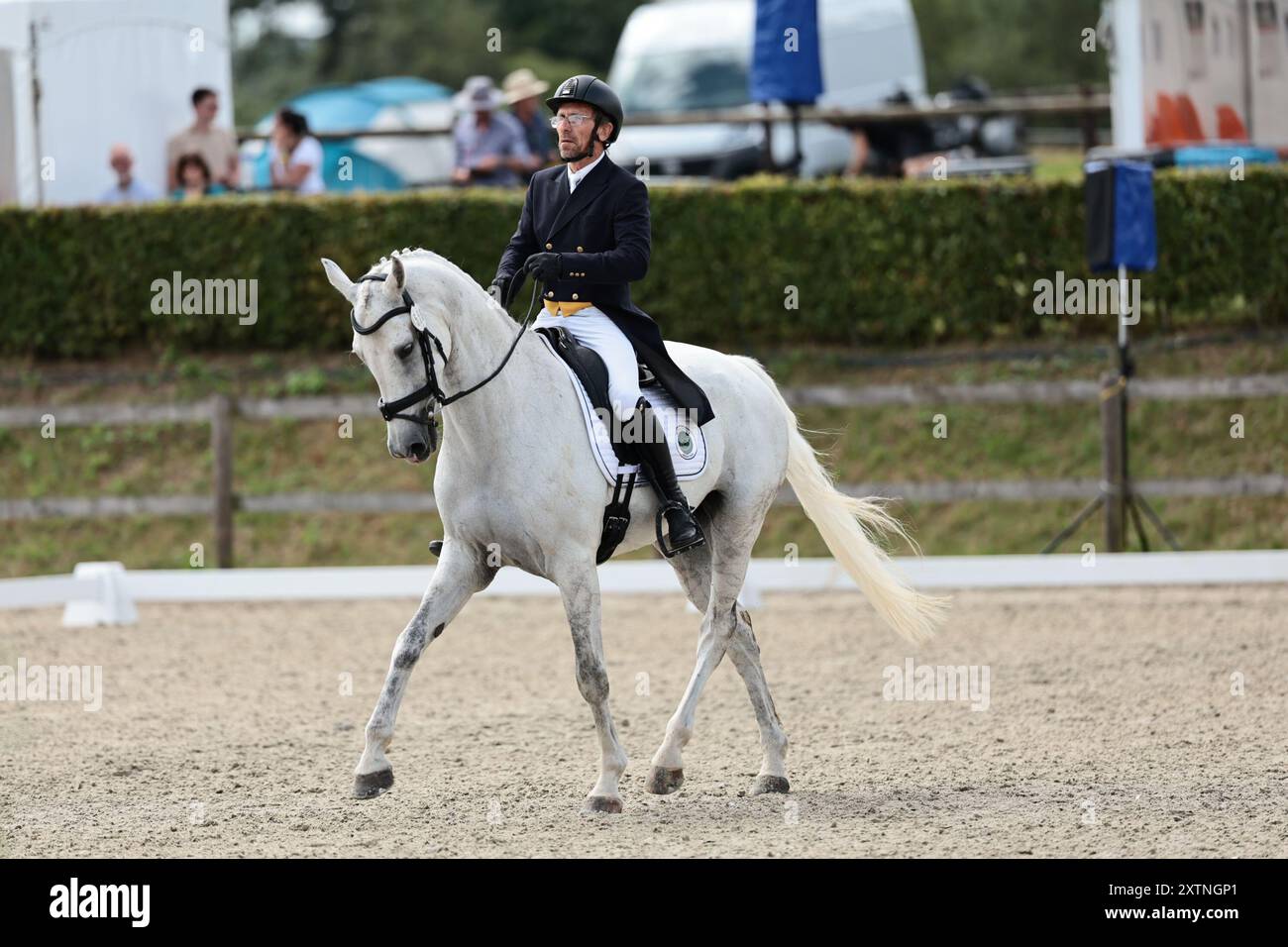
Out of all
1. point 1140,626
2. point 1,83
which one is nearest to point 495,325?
point 1140,626

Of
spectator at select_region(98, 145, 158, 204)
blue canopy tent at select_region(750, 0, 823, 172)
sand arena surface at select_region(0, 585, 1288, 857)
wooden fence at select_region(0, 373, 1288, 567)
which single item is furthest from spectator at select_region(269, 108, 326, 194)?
sand arena surface at select_region(0, 585, 1288, 857)

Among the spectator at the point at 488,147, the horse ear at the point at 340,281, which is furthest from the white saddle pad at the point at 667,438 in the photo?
the spectator at the point at 488,147

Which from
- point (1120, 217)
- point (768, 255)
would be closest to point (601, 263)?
point (1120, 217)

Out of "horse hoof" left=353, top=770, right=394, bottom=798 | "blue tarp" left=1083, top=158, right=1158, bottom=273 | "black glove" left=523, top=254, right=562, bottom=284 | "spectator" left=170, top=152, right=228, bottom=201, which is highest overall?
"spectator" left=170, top=152, right=228, bottom=201

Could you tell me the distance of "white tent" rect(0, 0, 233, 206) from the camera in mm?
13828

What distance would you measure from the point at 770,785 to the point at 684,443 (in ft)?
3.98

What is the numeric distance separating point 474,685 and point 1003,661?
258 centimetres

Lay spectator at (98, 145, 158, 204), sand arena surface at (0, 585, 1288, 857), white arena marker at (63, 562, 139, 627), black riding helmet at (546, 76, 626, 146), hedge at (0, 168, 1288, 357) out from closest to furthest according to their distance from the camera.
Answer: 1. sand arena surface at (0, 585, 1288, 857)
2. black riding helmet at (546, 76, 626, 146)
3. white arena marker at (63, 562, 139, 627)
4. hedge at (0, 168, 1288, 357)
5. spectator at (98, 145, 158, 204)

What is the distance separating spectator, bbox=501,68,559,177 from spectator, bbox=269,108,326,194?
5.32ft

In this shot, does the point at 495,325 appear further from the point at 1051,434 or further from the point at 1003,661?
the point at 1051,434

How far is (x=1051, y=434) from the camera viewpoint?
12.6 metres

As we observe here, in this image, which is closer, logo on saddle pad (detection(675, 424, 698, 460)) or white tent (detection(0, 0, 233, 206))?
logo on saddle pad (detection(675, 424, 698, 460))

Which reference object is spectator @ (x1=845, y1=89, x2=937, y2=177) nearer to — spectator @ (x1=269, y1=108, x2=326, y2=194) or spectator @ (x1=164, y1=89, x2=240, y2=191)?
spectator @ (x1=269, y1=108, x2=326, y2=194)

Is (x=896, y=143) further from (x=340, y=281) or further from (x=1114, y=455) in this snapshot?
(x=340, y=281)
